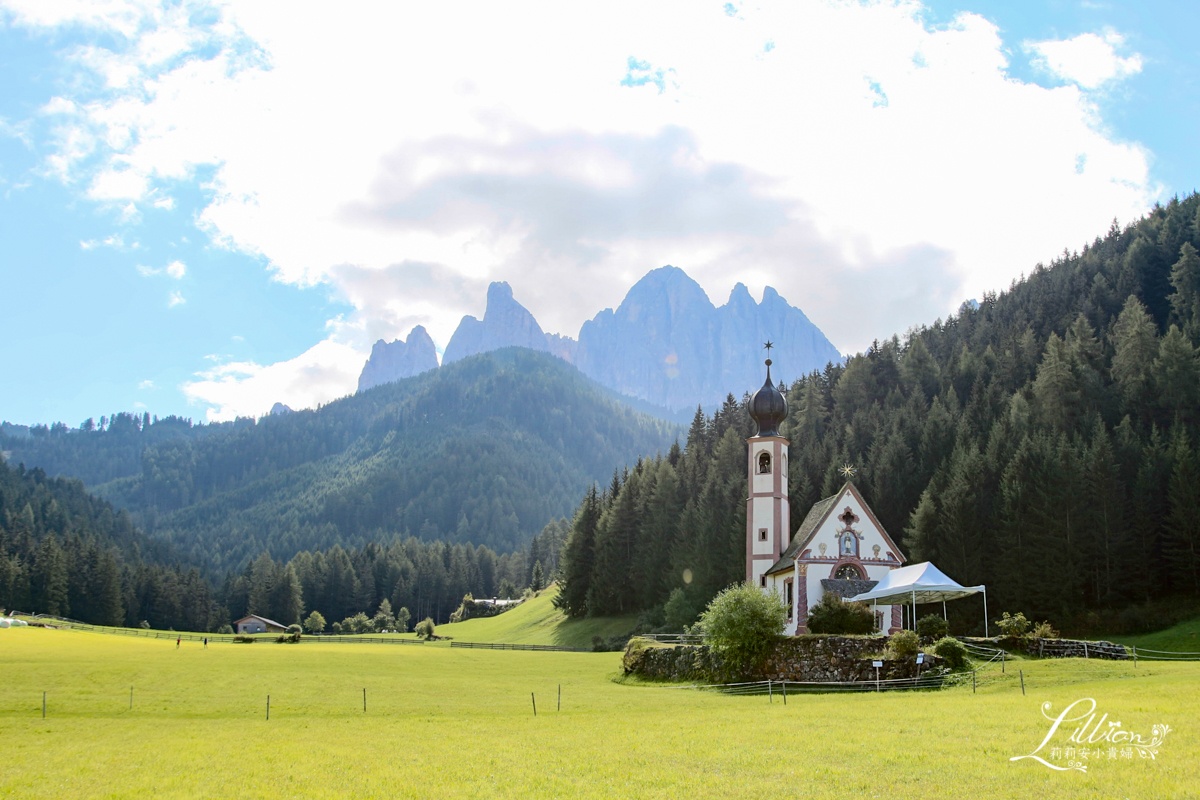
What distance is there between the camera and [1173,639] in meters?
41.3

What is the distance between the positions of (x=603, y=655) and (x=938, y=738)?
Result: 4642 cm

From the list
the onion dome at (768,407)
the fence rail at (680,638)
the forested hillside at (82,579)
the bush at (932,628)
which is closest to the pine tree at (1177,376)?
the onion dome at (768,407)

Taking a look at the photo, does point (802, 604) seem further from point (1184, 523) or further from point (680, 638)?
point (1184, 523)

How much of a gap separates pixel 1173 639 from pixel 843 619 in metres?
16.8

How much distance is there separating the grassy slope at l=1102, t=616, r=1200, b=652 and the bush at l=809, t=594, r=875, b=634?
13.9m

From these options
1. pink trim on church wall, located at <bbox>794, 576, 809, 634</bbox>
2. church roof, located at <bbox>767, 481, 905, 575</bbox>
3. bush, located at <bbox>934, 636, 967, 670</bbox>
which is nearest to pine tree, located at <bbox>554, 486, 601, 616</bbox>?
church roof, located at <bbox>767, 481, 905, 575</bbox>

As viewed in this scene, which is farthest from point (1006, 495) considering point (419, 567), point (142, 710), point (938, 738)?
point (419, 567)

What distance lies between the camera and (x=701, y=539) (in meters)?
71.5

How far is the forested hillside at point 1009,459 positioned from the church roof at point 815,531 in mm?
8193

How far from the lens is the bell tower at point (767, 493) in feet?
177

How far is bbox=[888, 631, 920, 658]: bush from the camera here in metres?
31.3

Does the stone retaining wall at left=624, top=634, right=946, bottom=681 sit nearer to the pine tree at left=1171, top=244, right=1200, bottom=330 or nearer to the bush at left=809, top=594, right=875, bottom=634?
the bush at left=809, top=594, right=875, bottom=634

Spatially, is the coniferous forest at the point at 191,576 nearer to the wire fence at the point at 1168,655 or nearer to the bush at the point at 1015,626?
the wire fence at the point at 1168,655

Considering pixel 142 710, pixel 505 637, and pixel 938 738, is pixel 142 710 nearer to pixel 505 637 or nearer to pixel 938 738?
pixel 938 738
